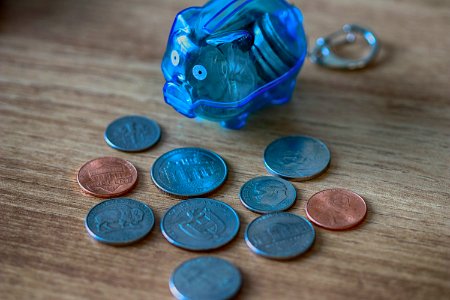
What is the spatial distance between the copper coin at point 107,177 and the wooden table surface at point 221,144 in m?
0.01

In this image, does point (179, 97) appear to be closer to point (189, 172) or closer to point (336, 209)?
point (189, 172)

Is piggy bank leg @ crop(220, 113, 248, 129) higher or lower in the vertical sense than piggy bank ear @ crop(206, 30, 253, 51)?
lower

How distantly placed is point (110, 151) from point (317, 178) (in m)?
0.25

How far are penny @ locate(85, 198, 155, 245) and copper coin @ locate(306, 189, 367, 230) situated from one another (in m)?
0.18

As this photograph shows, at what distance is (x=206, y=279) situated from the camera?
0.64 m

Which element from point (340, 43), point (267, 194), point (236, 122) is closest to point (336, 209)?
point (267, 194)

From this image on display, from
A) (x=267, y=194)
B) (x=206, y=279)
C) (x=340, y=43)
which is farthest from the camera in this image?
(x=340, y=43)

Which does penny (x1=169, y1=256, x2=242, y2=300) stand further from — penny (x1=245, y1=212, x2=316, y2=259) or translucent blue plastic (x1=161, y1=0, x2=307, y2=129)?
translucent blue plastic (x1=161, y1=0, x2=307, y2=129)

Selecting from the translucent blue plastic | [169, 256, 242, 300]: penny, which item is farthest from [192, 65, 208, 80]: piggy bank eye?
[169, 256, 242, 300]: penny

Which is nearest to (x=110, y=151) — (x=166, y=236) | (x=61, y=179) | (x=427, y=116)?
(x=61, y=179)

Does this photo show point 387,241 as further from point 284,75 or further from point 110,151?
point 110,151

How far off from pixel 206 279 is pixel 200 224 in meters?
0.08

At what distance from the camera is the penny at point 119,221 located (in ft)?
2.24

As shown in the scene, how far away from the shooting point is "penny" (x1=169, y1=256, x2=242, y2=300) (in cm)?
62
